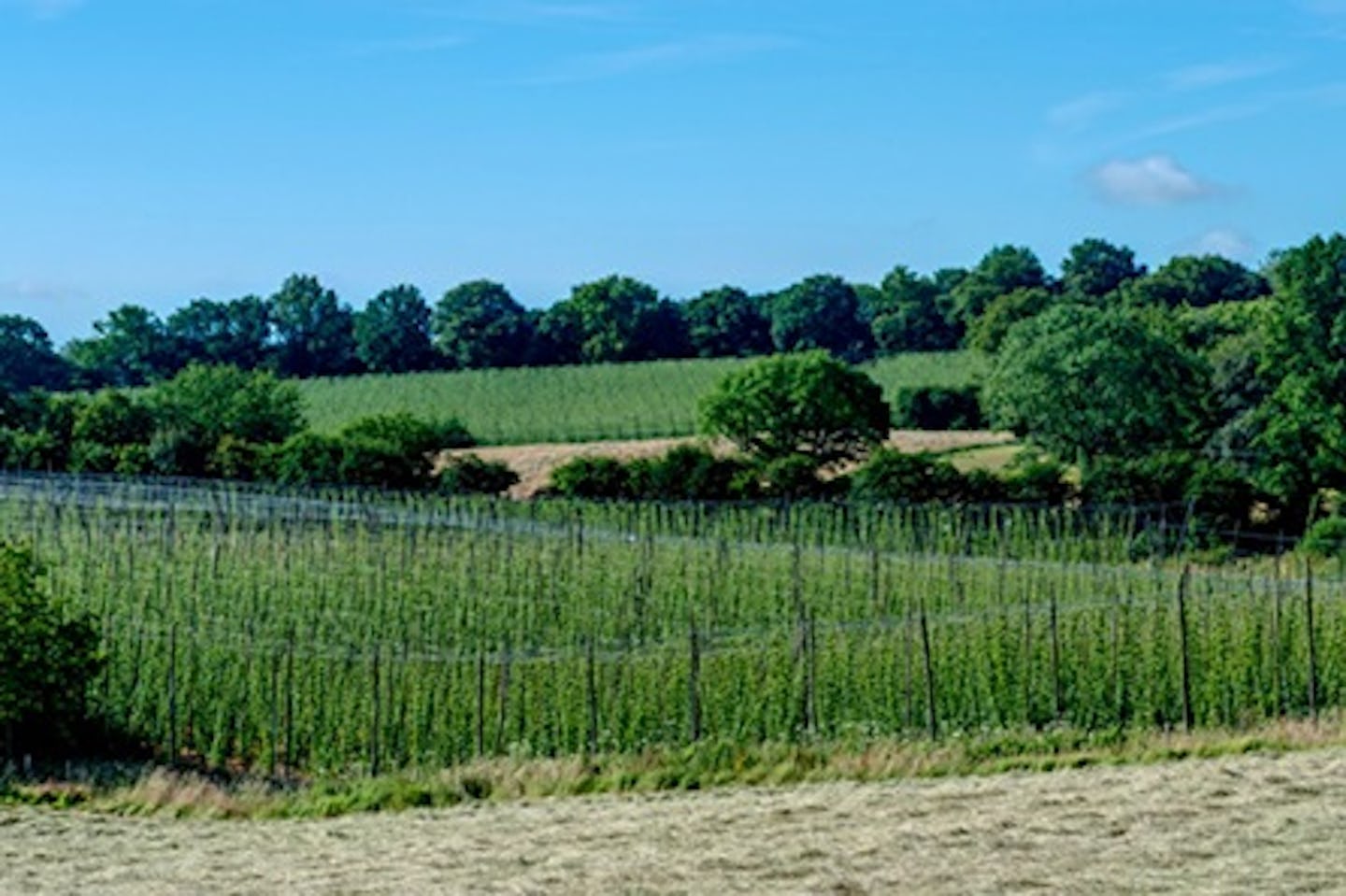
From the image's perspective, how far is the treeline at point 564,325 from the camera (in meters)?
105

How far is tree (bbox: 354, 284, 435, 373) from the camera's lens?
107438 mm

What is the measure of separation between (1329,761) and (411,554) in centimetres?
2261

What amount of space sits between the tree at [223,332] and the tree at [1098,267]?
45.8 metres

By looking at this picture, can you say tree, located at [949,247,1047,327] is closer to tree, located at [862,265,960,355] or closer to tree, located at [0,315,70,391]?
tree, located at [862,265,960,355]

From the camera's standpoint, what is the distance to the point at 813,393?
6125 centimetres

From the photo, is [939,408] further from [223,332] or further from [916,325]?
[223,332]

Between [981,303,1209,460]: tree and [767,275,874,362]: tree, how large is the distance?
47.8 meters

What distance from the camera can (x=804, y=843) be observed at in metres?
15.5

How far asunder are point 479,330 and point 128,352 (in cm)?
2116

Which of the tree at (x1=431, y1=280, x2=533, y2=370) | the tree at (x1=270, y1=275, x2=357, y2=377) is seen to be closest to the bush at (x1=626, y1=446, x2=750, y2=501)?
the tree at (x1=431, y1=280, x2=533, y2=370)

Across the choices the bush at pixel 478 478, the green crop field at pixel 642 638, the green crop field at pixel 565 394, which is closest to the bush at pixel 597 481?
the bush at pixel 478 478

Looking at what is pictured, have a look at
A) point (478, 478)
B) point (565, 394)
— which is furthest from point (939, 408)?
point (478, 478)

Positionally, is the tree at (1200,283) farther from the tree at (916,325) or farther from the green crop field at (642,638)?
the green crop field at (642,638)

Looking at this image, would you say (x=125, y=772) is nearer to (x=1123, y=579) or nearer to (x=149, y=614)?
(x=149, y=614)
